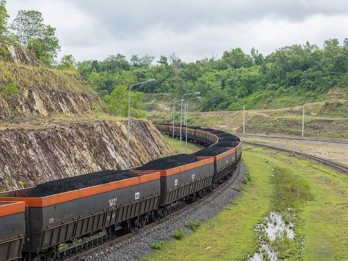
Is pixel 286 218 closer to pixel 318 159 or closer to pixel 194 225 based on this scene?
pixel 194 225

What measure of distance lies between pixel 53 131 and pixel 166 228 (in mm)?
15396

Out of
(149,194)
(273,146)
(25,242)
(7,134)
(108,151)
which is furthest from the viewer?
(273,146)

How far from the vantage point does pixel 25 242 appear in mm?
20312

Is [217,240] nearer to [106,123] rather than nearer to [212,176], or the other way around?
[212,176]

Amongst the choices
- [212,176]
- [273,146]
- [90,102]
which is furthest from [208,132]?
[212,176]

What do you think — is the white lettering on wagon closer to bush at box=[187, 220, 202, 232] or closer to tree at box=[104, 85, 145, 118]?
bush at box=[187, 220, 202, 232]

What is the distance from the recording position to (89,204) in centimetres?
2416

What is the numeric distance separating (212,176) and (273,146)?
5086 centimetres

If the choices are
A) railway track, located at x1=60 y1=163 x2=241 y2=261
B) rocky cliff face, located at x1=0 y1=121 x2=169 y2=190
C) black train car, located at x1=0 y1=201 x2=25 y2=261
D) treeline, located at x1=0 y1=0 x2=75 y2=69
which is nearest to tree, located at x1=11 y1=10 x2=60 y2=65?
treeline, located at x1=0 y1=0 x2=75 y2=69

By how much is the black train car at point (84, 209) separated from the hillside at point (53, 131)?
349 inches

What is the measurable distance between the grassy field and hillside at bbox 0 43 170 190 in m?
11.9

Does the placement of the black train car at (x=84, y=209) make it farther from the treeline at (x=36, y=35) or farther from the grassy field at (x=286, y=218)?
the treeline at (x=36, y=35)

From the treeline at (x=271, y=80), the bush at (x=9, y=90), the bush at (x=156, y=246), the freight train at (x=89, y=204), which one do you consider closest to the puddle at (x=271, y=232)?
the bush at (x=156, y=246)

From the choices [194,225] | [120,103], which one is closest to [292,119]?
[120,103]
